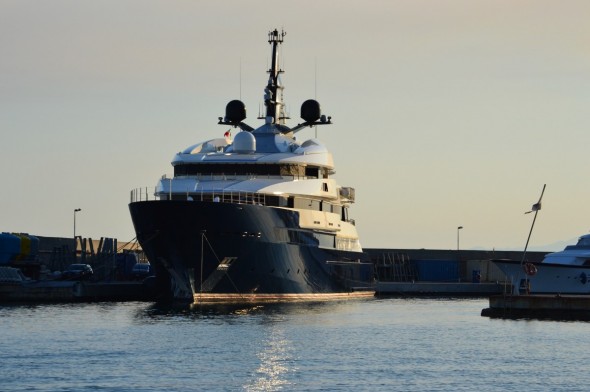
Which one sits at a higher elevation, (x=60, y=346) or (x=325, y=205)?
(x=325, y=205)

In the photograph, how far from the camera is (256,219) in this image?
71.1m

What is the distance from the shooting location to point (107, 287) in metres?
82.9

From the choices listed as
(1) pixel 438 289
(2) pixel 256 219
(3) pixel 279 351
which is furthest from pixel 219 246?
(1) pixel 438 289

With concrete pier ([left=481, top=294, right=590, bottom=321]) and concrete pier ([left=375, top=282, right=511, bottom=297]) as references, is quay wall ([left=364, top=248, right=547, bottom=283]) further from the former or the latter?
concrete pier ([left=481, top=294, right=590, bottom=321])

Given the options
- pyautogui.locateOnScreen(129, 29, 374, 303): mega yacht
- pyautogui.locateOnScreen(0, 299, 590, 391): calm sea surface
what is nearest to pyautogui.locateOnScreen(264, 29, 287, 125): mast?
pyautogui.locateOnScreen(129, 29, 374, 303): mega yacht

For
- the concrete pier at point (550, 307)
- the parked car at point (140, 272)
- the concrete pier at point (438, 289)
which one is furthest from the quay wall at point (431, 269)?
the concrete pier at point (550, 307)

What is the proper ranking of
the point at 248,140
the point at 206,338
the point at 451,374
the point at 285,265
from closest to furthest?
1. the point at 451,374
2. the point at 206,338
3. the point at 285,265
4. the point at 248,140

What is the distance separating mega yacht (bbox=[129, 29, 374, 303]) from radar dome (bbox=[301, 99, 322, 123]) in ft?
0.21

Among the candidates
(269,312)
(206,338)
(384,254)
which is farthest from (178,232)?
(384,254)

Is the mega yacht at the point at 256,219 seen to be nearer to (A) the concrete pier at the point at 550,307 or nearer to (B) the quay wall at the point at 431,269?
(A) the concrete pier at the point at 550,307

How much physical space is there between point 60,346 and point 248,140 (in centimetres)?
3156

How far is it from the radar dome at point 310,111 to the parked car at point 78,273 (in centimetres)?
1748

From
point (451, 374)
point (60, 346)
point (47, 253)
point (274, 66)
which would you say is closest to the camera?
point (451, 374)

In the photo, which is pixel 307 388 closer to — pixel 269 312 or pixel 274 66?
pixel 269 312
